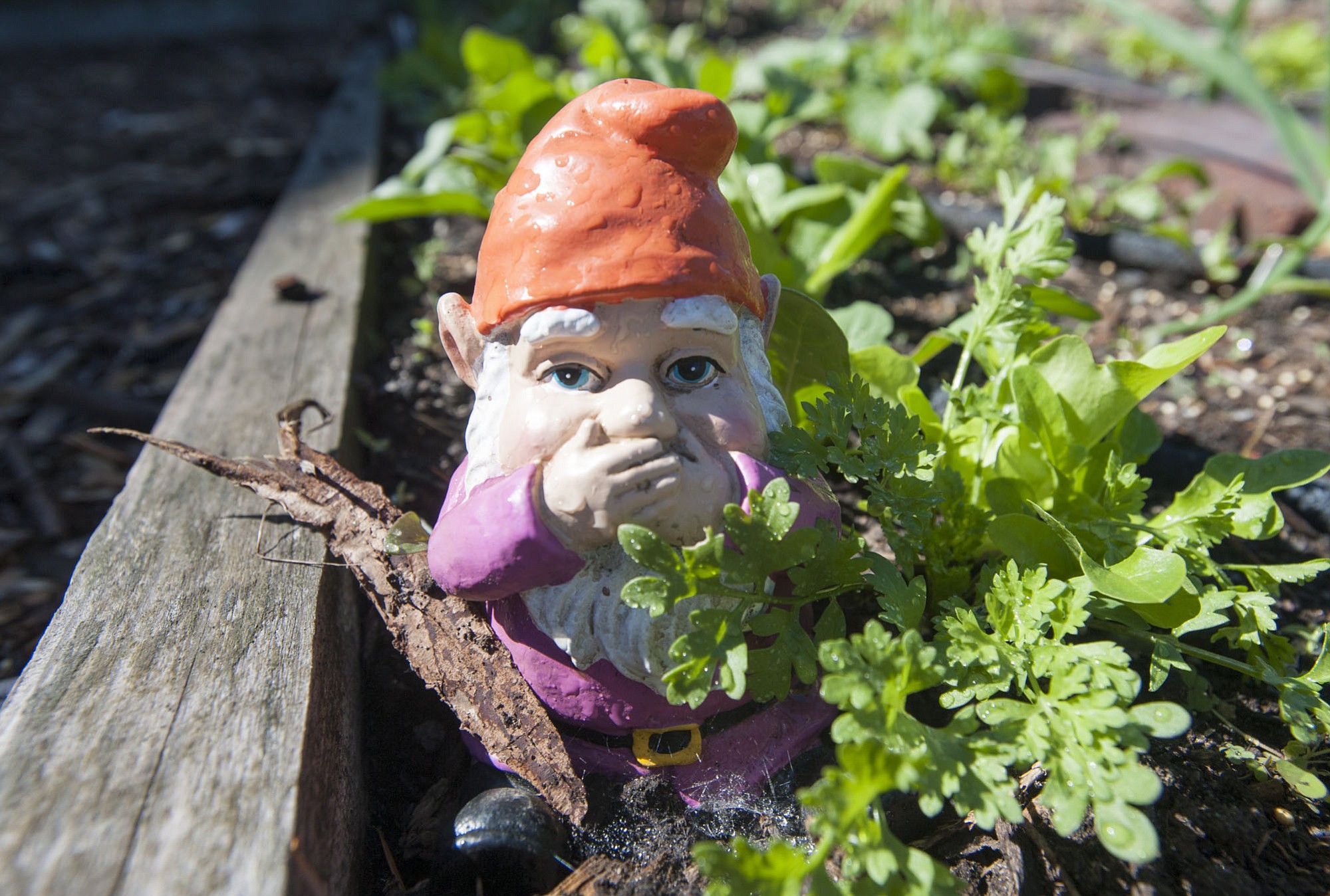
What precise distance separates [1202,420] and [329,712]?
2.30 m

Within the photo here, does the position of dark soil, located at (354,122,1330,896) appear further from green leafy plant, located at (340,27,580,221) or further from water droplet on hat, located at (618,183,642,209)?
water droplet on hat, located at (618,183,642,209)

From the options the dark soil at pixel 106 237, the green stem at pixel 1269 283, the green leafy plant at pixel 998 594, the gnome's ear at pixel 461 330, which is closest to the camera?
the green leafy plant at pixel 998 594

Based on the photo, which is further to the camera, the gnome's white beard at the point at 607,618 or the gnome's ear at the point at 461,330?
the gnome's ear at the point at 461,330

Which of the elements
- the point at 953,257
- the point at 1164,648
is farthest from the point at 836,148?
the point at 1164,648

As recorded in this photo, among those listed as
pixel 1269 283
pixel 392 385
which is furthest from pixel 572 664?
pixel 1269 283

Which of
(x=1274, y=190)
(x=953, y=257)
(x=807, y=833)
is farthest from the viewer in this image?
(x=1274, y=190)

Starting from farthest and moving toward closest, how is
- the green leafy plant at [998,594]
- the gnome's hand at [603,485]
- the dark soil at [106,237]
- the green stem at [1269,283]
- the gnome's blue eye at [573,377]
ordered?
the dark soil at [106,237]
the green stem at [1269,283]
the gnome's blue eye at [573,377]
the gnome's hand at [603,485]
the green leafy plant at [998,594]

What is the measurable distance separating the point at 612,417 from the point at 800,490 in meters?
0.34

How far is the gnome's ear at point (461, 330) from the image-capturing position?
1606 millimetres

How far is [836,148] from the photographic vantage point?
12.9 feet

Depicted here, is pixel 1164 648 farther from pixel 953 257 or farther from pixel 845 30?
pixel 845 30

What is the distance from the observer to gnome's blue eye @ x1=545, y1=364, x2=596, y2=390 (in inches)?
57.3

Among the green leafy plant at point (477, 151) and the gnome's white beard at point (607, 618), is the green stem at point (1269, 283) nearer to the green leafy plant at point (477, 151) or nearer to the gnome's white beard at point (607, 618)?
the gnome's white beard at point (607, 618)

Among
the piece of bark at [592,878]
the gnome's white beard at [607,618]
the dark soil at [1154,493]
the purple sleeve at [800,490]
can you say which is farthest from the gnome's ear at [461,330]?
the piece of bark at [592,878]
